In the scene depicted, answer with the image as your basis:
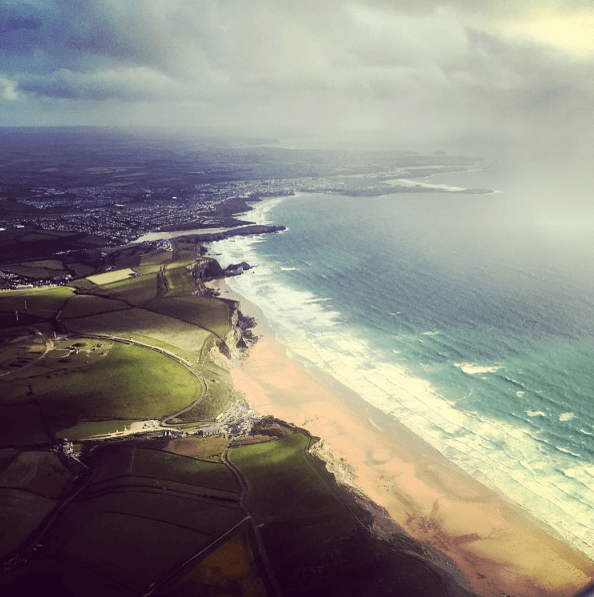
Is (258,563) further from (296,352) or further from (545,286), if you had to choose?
(545,286)

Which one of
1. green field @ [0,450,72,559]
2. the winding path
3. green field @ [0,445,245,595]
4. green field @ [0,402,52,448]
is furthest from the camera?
green field @ [0,402,52,448]

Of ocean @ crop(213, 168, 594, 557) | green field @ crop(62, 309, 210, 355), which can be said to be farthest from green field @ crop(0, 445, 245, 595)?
ocean @ crop(213, 168, 594, 557)

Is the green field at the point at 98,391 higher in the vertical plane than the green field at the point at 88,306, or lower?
lower

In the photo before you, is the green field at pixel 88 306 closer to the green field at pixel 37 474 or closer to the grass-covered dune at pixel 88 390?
the grass-covered dune at pixel 88 390

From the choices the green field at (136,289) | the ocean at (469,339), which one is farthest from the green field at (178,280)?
the ocean at (469,339)

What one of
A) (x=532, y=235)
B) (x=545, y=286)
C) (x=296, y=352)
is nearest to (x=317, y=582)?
(x=296, y=352)

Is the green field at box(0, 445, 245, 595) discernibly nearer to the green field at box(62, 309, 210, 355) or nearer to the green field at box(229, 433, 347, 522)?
the green field at box(229, 433, 347, 522)

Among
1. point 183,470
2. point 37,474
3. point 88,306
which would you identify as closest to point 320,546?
point 183,470
